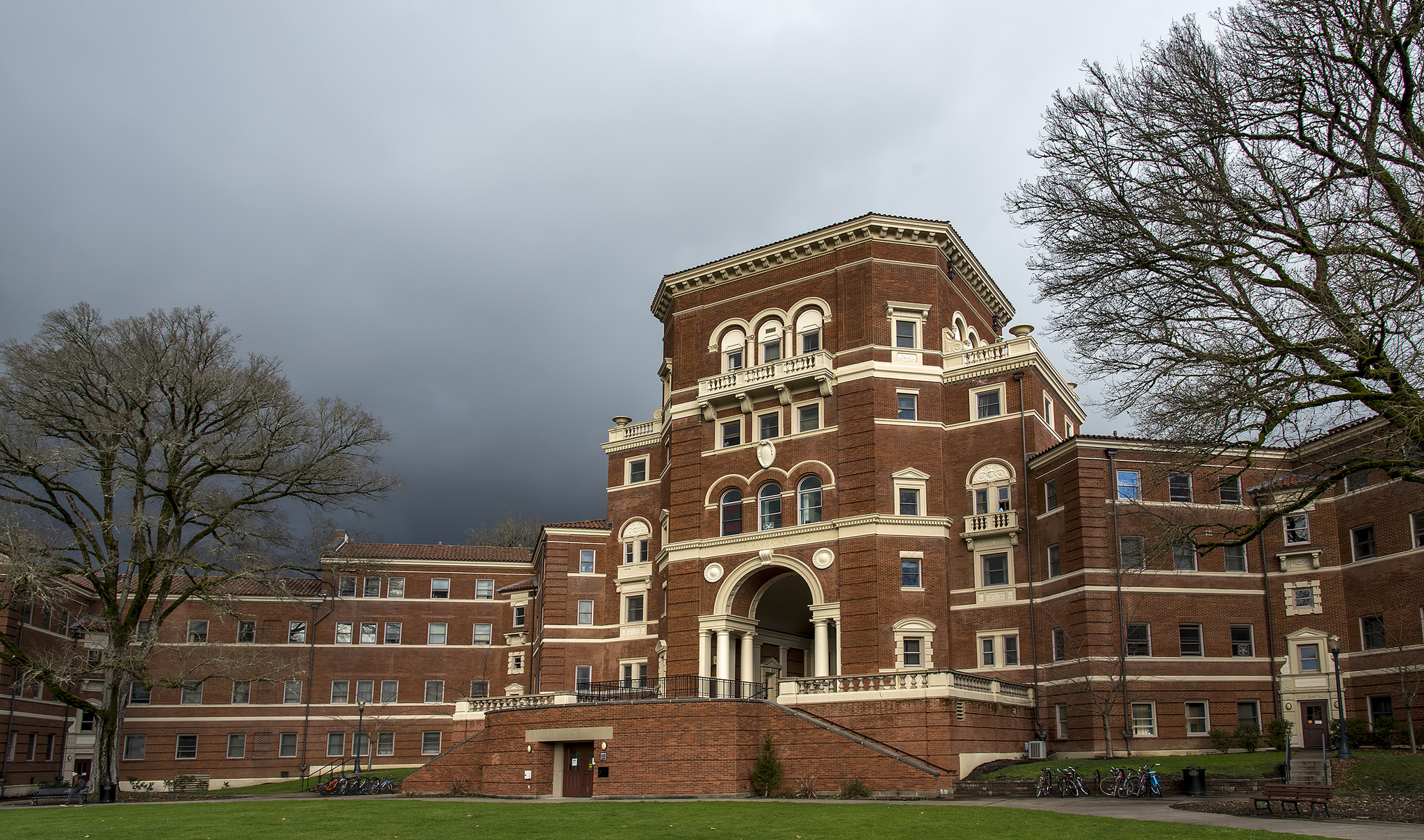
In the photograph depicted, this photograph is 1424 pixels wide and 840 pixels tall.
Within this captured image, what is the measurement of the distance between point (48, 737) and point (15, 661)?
16.9m

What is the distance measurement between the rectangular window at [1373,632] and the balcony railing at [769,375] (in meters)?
20.8

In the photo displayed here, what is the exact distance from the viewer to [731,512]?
1795 inches

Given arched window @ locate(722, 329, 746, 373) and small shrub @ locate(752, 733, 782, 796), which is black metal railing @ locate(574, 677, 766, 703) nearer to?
small shrub @ locate(752, 733, 782, 796)

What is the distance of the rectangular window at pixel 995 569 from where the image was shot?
41.2 meters

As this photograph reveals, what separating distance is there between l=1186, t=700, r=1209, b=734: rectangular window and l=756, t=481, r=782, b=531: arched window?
16.5 m

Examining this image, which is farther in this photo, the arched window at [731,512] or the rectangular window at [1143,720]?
the arched window at [731,512]

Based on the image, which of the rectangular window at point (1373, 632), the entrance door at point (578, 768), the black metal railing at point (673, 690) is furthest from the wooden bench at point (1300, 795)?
the entrance door at point (578, 768)

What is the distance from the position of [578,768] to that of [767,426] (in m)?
16.2

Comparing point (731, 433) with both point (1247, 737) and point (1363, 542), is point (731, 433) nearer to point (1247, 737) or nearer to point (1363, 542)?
point (1247, 737)

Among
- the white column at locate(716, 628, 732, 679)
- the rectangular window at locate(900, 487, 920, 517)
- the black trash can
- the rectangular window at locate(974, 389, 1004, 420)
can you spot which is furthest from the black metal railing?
the rectangular window at locate(974, 389, 1004, 420)

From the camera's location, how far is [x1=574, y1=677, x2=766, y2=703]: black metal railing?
38625mm

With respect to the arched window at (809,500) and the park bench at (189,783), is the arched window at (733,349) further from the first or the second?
the park bench at (189,783)

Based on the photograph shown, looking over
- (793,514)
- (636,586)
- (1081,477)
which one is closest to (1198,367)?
(1081,477)

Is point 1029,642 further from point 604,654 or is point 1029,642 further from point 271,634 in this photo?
point 271,634
